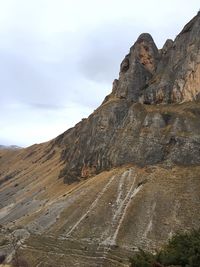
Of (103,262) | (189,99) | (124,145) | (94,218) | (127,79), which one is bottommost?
(103,262)

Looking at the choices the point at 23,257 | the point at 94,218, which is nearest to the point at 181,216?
the point at 94,218

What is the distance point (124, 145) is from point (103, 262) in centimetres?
3328

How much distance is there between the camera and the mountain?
6362 centimetres

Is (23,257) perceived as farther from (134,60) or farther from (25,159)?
(25,159)

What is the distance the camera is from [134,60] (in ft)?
358

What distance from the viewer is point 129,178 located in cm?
7850

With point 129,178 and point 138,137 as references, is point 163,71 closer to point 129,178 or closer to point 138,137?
point 138,137

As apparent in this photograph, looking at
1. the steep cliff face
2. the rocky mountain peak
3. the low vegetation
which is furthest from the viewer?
the rocky mountain peak

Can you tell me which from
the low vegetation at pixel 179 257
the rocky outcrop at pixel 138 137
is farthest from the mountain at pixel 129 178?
the low vegetation at pixel 179 257

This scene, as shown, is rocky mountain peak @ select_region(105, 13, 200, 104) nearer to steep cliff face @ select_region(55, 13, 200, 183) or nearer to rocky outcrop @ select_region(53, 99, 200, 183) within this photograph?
steep cliff face @ select_region(55, 13, 200, 183)

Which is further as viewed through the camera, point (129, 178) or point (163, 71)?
point (163, 71)

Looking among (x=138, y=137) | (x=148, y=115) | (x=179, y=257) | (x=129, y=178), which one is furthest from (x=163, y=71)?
(x=179, y=257)

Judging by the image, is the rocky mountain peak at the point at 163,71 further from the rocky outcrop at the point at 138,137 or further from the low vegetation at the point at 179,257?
the low vegetation at the point at 179,257

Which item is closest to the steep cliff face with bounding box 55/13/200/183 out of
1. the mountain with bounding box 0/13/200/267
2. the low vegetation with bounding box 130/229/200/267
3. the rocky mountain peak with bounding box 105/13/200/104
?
the rocky mountain peak with bounding box 105/13/200/104
